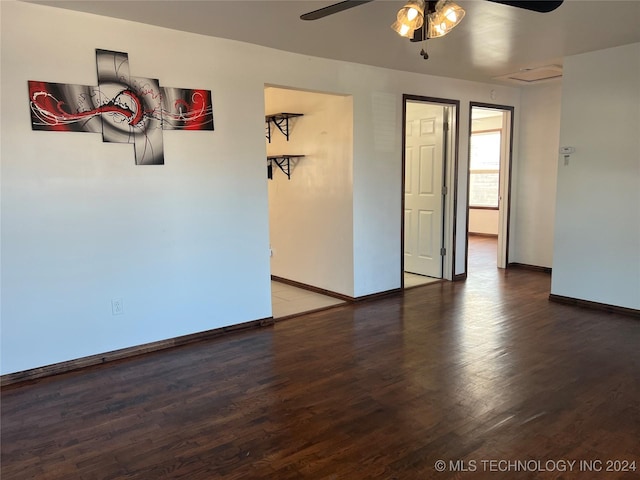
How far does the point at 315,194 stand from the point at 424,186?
148 centimetres

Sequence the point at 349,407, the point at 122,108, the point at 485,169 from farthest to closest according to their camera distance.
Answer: the point at 485,169
the point at 122,108
the point at 349,407

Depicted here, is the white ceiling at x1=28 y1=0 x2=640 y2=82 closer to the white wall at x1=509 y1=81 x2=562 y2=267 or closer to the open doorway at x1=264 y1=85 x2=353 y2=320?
Result: the open doorway at x1=264 y1=85 x2=353 y2=320

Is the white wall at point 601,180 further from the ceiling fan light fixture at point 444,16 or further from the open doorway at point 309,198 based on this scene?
the ceiling fan light fixture at point 444,16

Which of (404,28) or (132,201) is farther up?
(404,28)

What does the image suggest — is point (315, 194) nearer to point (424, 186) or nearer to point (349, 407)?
point (424, 186)

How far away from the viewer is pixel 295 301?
4.88 metres

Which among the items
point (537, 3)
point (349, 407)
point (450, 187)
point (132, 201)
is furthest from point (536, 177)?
point (132, 201)

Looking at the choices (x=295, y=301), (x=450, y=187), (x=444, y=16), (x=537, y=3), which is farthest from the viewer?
(x=450, y=187)

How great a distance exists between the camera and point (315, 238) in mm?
5176

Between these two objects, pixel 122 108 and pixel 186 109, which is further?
pixel 186 109

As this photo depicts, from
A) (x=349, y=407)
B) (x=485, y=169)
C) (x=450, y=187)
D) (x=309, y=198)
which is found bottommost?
(x=349, y=407)

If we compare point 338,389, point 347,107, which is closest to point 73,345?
point 338,389

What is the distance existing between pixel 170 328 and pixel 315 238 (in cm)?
205

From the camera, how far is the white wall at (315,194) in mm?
4711
